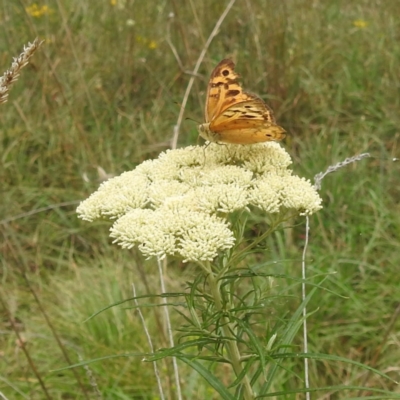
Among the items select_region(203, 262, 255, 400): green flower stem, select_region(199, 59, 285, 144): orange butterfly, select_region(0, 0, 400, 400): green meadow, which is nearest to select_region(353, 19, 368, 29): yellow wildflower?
select_region(0, 0, 400, 400): green meadow

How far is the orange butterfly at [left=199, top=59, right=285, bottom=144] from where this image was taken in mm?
1829

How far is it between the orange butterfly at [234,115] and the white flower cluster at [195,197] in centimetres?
7

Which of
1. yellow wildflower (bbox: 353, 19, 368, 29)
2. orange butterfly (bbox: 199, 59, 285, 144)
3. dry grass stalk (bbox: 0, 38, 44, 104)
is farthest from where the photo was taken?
yellow wildflower (bbox: 353, 19, 368, 29)

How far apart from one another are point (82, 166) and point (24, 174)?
1.85ft

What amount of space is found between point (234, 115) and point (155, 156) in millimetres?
3009

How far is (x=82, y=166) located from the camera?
4664 mm

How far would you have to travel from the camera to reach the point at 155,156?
4.83 meters

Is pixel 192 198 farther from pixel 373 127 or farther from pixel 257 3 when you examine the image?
pixel 257 3

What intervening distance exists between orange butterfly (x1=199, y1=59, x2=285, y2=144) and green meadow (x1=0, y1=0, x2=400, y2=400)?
103cm

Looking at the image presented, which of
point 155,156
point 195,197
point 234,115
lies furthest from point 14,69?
point 155,156

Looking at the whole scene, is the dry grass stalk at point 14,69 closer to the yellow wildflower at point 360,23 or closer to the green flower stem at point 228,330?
the green flower stem at point 228,330

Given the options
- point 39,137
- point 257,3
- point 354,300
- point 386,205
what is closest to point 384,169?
point 386,205

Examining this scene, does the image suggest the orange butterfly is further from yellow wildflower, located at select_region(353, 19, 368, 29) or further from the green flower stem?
yellow wildflower, located at select_region(353, 19, 368, 29)

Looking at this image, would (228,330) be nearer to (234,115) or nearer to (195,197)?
(195,197)
